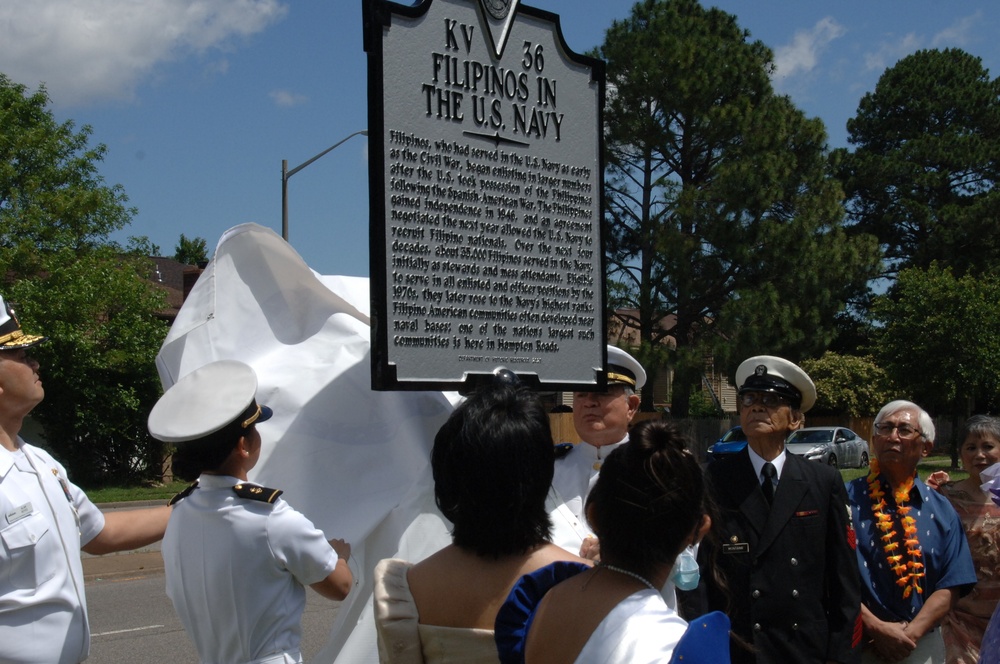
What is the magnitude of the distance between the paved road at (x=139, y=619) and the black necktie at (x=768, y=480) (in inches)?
147

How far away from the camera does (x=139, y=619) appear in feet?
28.3

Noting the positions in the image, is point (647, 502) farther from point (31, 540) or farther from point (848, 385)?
point (848, 385)

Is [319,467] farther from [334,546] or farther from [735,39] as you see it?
[735,39]

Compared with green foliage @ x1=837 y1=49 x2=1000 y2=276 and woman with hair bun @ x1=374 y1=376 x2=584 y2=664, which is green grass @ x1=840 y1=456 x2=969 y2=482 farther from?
woman with hair bun @ x1=374 y1=376 x2=584 y2=664

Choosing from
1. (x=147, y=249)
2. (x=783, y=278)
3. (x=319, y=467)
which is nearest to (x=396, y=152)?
(x=319, y=467)

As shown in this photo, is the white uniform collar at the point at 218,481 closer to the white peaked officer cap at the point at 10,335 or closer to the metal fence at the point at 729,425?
the white peaked officer cap at the point at 10,335

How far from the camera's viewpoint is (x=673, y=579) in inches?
99.5

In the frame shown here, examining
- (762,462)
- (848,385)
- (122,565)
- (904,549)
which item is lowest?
(122,565)

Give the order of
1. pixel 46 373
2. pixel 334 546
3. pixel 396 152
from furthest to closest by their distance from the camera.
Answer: pixel 46 373 → pixel 396 152 → pixel 334 546

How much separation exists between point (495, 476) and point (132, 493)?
19113 mm

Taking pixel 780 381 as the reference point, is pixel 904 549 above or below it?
below

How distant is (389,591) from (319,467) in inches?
39.8

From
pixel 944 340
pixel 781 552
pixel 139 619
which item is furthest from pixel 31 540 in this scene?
pixel 944 340

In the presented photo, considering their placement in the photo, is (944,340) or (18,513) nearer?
(18,513)
